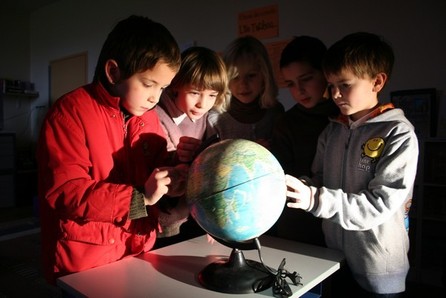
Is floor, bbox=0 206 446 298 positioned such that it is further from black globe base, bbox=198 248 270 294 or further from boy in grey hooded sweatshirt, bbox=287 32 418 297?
black globe base, bbox=198 248 270 294

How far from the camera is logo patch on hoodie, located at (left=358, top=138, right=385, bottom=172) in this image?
4.30 ft

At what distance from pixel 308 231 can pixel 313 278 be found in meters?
0.49

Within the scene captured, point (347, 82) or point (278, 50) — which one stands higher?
point (278, 50)

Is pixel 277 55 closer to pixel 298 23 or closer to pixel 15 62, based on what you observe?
pixel 298 23

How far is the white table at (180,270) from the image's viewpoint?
1.09 meters

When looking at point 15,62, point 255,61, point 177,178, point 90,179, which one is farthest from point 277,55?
point 15,62

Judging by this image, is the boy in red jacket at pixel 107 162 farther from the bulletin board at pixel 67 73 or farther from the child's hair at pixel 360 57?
the bulletin board at pixel 67 73

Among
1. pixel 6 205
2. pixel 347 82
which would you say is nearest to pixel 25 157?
pixel 6 205

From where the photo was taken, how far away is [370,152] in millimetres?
1328

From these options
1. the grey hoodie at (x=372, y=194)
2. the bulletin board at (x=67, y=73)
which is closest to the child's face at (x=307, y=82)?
the grey hoodie at (x=372, y=194)

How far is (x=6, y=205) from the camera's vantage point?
17.7ft

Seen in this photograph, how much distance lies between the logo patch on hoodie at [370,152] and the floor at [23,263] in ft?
6.24

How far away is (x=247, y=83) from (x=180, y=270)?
99cm

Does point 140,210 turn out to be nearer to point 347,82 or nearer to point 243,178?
point 243,178
